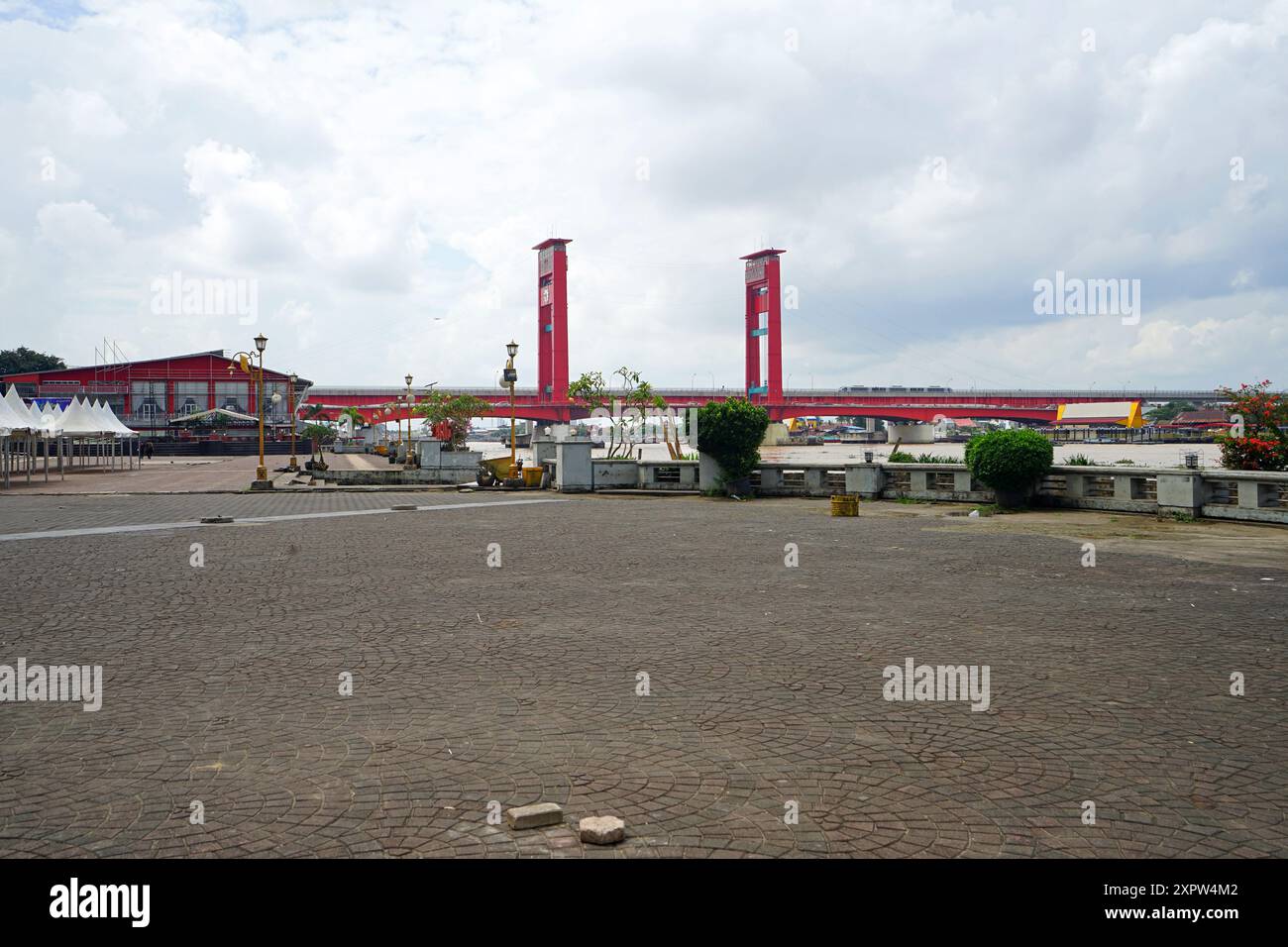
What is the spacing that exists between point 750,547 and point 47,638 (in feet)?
30.1

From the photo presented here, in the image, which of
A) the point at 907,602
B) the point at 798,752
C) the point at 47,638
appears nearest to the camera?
the point at 798,752

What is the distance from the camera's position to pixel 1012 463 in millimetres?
20078

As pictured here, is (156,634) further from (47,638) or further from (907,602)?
(907,602)

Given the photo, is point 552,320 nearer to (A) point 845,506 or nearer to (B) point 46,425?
(B) point 46,425

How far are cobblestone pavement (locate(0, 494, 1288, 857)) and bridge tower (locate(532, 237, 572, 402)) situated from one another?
3324 inches

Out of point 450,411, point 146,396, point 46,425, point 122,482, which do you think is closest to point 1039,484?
point 122,482

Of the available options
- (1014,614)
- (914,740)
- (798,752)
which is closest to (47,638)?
(798,752)

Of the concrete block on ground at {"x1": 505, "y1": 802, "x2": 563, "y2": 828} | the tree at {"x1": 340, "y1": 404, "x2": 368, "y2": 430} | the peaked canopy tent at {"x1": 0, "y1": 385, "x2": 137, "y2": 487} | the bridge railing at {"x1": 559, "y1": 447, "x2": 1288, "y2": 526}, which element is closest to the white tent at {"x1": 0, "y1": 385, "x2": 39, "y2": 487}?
the peaked canopy tent at {"x1": 0, "y1": 385, "x2": 137, "y2": 487}

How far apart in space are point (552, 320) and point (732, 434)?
7875 cm

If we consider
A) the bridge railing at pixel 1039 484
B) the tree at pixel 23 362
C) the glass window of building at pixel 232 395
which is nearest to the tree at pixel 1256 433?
the bridge railing at pixel 1039 484

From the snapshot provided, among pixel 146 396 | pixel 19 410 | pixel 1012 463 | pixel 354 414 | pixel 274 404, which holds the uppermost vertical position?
pixel 146 396

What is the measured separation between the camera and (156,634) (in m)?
7.91

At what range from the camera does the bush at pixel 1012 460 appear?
20.0m

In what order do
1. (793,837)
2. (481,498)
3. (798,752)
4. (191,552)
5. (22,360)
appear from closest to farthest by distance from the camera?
(793,837) → (798,752) → (191,552) → (481,498) → (22,360)
